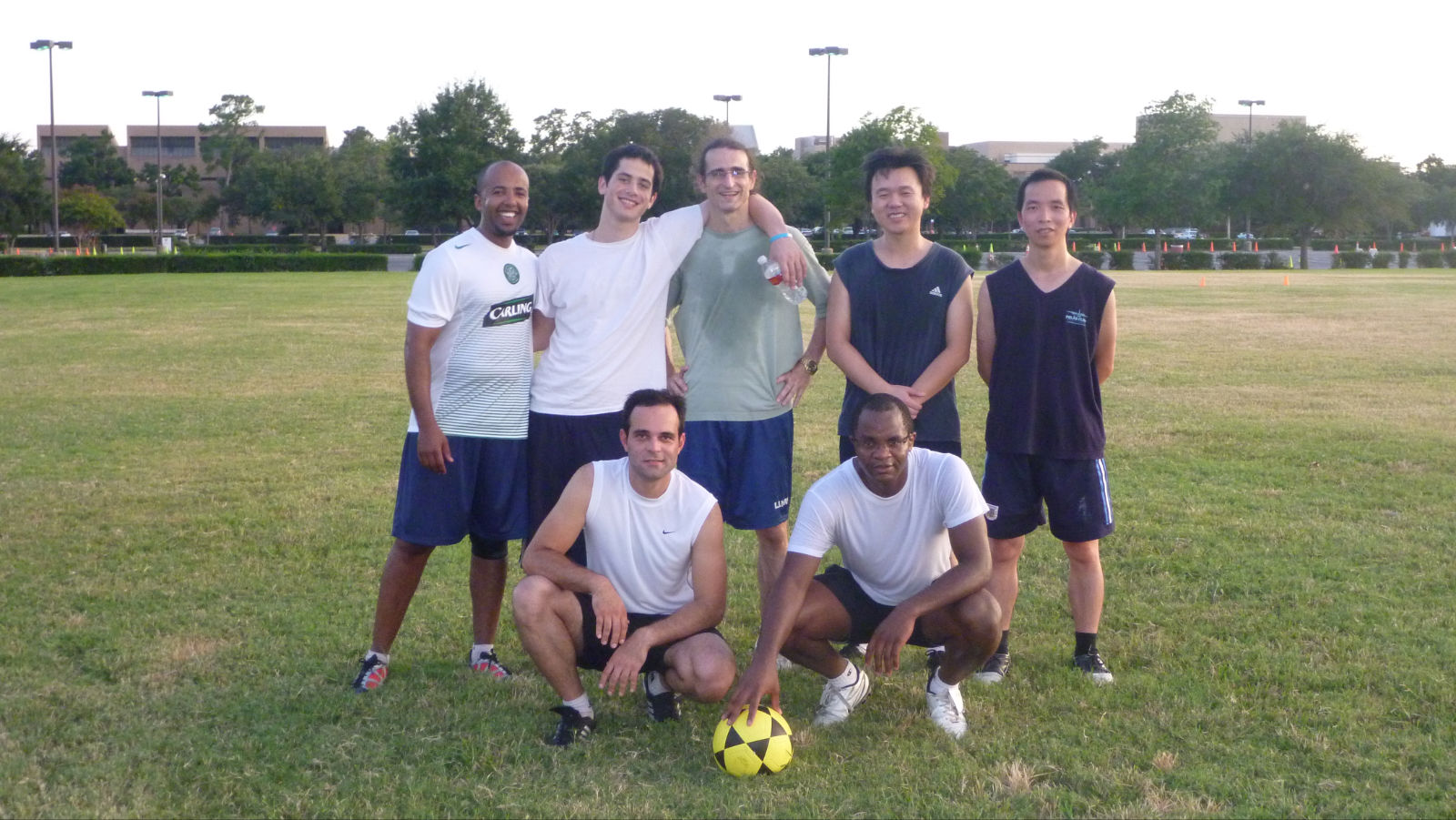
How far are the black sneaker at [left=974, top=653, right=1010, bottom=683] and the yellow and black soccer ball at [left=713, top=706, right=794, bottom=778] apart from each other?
44.4 inches

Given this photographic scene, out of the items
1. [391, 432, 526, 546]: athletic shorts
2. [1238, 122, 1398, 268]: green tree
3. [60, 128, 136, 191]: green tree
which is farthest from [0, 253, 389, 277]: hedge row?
[60, 128, 136, 191]: green tree

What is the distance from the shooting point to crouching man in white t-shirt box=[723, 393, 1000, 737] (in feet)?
13.2

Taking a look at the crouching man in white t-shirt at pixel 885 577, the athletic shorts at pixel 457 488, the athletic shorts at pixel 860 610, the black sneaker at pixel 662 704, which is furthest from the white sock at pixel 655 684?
the athletic shorts at pixel 457 488

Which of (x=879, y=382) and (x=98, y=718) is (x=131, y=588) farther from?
(x=879, y=382)

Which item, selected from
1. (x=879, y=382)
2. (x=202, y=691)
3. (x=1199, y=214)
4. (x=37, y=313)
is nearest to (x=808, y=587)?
(x=879, y=382)

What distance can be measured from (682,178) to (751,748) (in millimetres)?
58688

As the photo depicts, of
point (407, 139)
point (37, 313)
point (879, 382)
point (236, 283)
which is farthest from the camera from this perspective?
point (407, 139)

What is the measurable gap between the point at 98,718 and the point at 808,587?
2527 millimetres

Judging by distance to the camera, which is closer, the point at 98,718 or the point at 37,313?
the point at 98,718

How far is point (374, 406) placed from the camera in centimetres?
1188

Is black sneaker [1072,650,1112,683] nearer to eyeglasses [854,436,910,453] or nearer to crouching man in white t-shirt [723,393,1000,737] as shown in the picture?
crouching man in white t-shirt [723,393,1000,737]

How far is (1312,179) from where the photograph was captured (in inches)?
2042

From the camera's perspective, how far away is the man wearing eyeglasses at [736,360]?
4758 millimetres

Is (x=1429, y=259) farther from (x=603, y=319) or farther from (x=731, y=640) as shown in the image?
(x=603, y=319)
